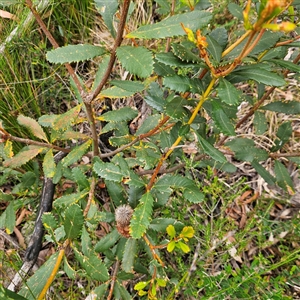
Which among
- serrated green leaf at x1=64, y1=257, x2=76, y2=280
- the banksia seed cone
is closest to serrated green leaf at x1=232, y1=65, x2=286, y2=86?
the banksia seed cone

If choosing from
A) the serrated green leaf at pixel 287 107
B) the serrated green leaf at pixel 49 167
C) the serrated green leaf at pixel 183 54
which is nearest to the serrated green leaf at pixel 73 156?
the serrated green leaf at pixel 49 167

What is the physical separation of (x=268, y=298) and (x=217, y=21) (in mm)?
1944

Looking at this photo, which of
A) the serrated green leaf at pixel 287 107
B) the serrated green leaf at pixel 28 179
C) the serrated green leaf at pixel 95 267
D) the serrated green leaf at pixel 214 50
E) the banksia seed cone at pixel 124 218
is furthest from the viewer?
the serrated green leaf at pixel 28 179

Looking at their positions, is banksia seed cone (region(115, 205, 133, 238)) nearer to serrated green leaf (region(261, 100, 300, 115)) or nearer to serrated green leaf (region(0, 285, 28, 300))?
serrated green leaf (region(0, 285, 28, 300))

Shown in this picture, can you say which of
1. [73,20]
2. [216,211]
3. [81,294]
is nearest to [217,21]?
[73,20]

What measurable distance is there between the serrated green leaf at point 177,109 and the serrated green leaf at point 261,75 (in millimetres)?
205

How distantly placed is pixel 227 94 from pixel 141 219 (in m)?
0.48

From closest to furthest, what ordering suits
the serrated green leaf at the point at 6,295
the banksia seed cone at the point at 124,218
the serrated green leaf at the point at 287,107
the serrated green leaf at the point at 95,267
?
the serrated green leaf at the point at 6,295
the serrated green leaf at the point at 95,267
the banksia seed cone at the point at 124,218
the serrated green leaf at the point at 287,107

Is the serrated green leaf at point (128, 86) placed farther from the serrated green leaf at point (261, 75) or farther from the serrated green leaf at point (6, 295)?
the serrated green leaf at point (6, 295)

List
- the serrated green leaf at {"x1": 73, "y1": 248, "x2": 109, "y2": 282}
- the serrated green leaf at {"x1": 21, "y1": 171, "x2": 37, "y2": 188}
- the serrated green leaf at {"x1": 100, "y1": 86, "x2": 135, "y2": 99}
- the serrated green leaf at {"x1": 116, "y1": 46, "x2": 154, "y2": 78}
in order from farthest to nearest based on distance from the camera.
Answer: the serrated green leaf at {"x1": 21, "y1": 171, "x2": 37, "y2": 188}
the serrated green leaf at {"x1": 100, "y1": 86, "x2": 135, "y2": 99}
the serrated green leaf at {"x1": 73, "y1": 248, "x2": 109, "y2": 282}
the serrated green leaf at {"x1": 116, "y1": 46, "x2": 154, "y2": 78}

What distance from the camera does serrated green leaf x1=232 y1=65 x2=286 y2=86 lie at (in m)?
0.96

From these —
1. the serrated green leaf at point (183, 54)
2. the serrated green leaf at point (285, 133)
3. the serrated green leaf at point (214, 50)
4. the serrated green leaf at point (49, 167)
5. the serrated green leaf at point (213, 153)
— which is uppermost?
the serrated green leaf at point (183, 54)

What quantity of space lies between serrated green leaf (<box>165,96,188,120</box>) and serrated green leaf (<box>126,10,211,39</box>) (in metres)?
0.26

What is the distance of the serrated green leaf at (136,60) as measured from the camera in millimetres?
854
